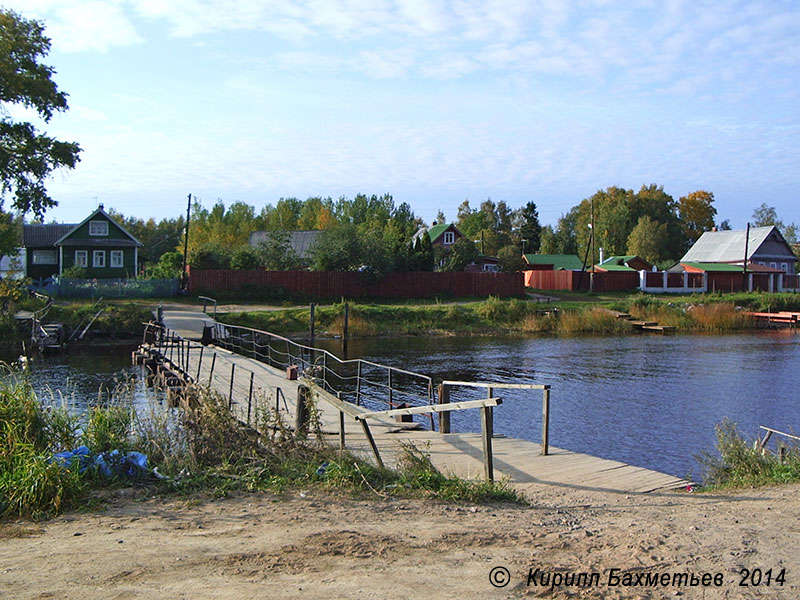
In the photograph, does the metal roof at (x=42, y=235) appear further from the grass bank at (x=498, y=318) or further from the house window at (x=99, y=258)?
the grass bank at (x=498, y=318)

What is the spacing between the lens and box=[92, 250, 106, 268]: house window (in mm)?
57438

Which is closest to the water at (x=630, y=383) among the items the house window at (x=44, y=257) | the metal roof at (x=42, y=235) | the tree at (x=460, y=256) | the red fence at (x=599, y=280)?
the tree at (x=460, y=256)

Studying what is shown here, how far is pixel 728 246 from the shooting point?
8294 cm

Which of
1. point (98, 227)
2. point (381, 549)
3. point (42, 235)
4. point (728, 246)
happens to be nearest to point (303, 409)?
point (381, 549)

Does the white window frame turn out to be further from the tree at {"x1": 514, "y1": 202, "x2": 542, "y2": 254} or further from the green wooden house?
the tree at {"x1": 514, "y1": 202, "x2": 542, "y2": 254}

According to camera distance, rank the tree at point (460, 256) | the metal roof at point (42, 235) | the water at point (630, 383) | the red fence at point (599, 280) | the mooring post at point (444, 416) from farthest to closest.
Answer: the red fence at point (599, 280)
the tree at point (460, 256)
the metal roof at point (42, 235)
the water at point (630, 383)
the mooring post at point (444, 416)

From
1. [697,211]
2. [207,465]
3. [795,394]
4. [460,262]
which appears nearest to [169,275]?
[460,262]

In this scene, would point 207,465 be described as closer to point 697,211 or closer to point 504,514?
point 504,514

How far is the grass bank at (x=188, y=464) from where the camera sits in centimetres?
737

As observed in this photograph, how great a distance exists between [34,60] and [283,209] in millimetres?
72783

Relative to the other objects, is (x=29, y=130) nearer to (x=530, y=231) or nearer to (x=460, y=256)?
(x=460, y=256)

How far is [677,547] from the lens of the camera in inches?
236

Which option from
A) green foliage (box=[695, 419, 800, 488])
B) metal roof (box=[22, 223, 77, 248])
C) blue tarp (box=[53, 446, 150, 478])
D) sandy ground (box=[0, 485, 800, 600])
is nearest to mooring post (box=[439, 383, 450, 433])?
green foliage (box=[695, 419, 800, 488])

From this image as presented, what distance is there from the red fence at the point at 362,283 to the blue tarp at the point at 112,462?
45260 mm
